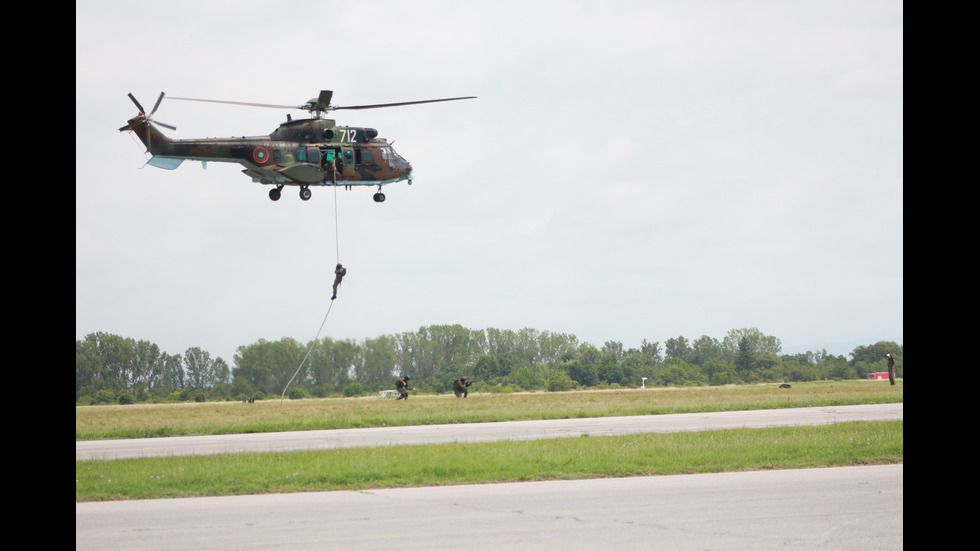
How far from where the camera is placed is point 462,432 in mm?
23938

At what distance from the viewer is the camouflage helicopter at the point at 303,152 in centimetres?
2580

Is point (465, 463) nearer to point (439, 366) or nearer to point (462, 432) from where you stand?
point (462, 432)

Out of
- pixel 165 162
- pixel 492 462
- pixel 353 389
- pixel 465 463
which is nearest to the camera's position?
pixel 465 463

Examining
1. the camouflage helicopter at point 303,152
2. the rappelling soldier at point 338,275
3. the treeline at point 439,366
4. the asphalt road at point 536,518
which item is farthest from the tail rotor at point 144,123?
the treeline at point 439,366

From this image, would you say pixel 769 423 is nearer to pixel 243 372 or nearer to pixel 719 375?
pixel 243 372

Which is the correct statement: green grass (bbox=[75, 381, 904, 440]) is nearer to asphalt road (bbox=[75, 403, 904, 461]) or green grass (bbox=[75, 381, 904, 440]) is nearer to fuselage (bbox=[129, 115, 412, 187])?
asphalt road (bbox=[75, 403, 904, 461])

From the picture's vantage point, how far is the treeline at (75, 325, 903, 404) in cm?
6125

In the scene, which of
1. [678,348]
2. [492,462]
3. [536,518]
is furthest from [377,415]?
[678,348]

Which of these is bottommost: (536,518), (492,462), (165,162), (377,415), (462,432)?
(377,415)

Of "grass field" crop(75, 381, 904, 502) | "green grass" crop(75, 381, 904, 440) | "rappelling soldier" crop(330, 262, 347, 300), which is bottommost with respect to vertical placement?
"green grass" crop(75, 381, 904, 440)

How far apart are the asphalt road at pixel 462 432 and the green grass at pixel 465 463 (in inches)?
101

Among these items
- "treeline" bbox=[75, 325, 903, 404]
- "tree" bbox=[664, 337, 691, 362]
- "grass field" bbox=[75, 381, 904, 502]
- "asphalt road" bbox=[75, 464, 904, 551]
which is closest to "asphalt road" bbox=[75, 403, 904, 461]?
"grass field" bbox=[75, 381, 904, 502]

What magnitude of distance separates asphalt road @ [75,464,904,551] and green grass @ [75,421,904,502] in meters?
0.90

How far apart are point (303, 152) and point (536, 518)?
20.4 m
